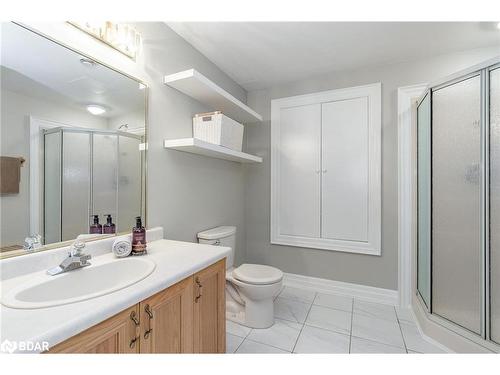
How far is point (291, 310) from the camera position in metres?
2.12

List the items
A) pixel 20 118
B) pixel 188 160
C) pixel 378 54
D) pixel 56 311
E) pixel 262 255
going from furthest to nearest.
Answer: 1. pixel 262 255
2. pixel 378 54
3. pixel 188 160
4. pixel 20 118
5. pixel 56 311

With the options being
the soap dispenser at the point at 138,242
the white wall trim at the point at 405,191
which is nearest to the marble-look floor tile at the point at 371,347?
the white wall trim at the point at 405,191

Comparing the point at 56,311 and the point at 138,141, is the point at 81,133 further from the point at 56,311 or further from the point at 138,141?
the point at 56,311

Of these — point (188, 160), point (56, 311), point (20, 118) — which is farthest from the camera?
point (188, 160)

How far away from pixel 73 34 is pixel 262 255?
2.50 metres

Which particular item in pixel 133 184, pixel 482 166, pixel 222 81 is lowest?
pixel 133 184

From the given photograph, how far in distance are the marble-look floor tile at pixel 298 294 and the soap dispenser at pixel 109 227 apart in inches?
70.1

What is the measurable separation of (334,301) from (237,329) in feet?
3.42

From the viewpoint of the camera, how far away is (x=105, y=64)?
51.1 inches

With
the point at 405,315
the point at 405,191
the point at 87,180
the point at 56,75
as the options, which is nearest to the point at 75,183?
the point at 87,180

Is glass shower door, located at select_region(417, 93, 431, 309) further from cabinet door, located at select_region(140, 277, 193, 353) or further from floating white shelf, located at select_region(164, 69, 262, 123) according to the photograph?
cabinet door, located at select_region(140, 277, 193, 353)

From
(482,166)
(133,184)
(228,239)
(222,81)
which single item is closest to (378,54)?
(482,166)

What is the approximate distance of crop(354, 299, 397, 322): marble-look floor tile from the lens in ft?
6.68
